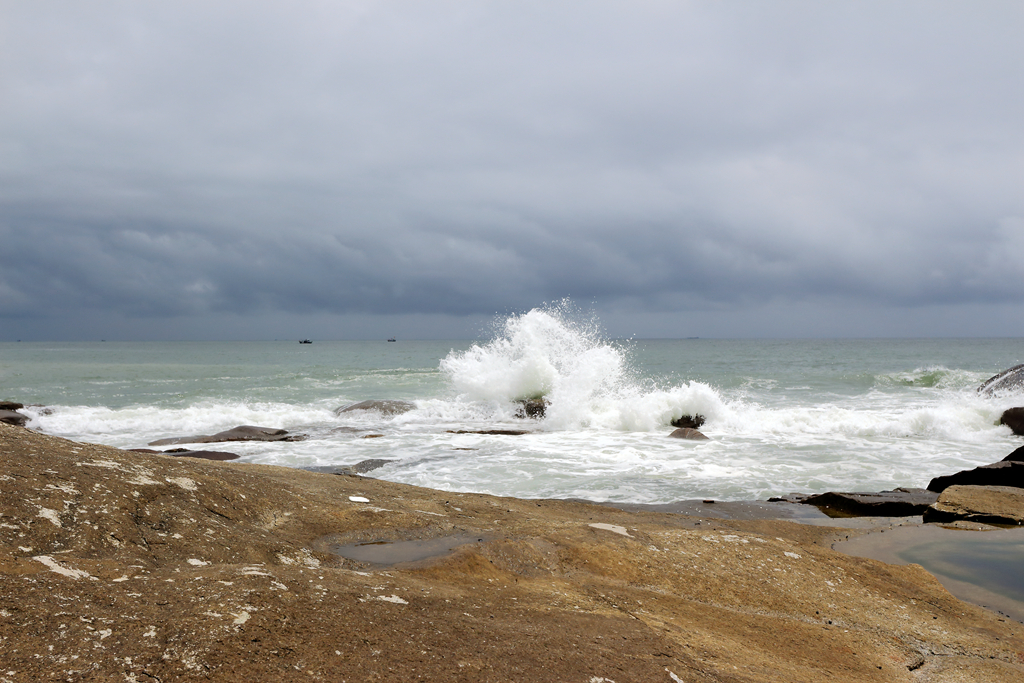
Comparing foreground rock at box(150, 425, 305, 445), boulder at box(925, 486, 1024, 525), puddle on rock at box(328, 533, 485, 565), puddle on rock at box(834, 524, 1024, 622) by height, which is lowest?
foreground rock at box(150, 425, 305, 445)

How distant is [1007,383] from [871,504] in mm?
15119

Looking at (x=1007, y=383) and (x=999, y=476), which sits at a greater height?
(x=1007, y=383)

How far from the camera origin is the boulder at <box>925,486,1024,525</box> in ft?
19.7

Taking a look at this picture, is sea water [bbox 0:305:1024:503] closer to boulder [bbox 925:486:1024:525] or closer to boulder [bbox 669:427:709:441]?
boulder [bbox 669:427:709:441]

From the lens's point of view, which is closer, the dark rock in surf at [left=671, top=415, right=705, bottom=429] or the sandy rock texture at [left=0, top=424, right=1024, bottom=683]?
the sandy rock texture at [left=0, top=424, right=1024, bottom=683]

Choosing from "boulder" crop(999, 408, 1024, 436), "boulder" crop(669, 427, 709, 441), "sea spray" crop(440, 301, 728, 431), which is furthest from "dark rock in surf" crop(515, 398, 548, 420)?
"boulder" crop(999, 408, 1024, 436)

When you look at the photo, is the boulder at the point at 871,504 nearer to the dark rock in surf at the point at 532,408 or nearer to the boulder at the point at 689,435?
the boulder at the point at 689,435

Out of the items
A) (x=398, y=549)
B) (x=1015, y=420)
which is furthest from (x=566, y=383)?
(x=398, y=549)

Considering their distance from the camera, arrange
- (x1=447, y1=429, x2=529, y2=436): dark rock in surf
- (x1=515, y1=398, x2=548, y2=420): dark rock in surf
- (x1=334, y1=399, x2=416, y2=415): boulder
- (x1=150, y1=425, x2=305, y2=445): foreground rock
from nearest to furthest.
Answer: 1. (x1=150, y1=425, x2=305, y2=445): foreground rock
2. (x1=447, y1=429, x2=529, y2=436): dark rock in surf
3. (x1=334, y1=399, x2=416, y2=415): boulder
4. (x1=515, y1=398, x2=548, y2=420): dark rock in surf

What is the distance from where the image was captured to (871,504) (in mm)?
6809

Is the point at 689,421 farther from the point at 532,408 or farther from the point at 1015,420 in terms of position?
the point at 1015,420

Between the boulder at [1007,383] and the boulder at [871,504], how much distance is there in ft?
44.2

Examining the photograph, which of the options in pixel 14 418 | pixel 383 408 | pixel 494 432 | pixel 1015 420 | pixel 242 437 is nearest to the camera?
pixel 242 437

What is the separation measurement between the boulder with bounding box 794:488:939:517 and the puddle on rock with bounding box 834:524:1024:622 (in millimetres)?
751
